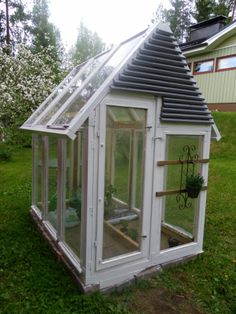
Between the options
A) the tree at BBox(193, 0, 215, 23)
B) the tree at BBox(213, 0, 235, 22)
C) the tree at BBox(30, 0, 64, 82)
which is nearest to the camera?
the tree at BBox(30, 0, 64, 82)

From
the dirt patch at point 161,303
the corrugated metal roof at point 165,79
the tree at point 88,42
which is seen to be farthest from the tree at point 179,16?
the dirt patch at point 161,303

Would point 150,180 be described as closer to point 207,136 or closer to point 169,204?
point 169,204

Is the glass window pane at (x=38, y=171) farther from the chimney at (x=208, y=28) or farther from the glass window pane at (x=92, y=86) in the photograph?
the chimney at (x=208, y=28)

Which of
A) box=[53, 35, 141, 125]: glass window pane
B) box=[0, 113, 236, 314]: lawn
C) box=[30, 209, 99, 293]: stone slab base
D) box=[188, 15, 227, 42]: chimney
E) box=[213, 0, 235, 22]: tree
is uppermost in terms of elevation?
box=[213, 0, 235, 22]: tree

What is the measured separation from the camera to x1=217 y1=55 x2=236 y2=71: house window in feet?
38.6

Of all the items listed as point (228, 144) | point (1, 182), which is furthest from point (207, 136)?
point (228, 144)

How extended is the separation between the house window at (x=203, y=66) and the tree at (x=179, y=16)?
11.2 m

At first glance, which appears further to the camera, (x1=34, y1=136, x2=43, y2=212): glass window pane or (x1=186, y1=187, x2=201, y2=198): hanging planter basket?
(x1=34, y1=136, x2=43, y2=212): glass window pane

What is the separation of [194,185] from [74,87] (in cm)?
196

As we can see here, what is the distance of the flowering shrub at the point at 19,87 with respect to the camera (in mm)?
9805

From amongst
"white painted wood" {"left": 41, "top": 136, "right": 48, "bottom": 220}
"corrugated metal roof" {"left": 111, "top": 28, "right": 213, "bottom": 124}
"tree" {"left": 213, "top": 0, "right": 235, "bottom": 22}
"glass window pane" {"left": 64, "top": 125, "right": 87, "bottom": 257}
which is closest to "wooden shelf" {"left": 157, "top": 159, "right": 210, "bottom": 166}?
"corrugated metal roof" {"left": 111, "top": 28, "right": 213, "bottom": 124}

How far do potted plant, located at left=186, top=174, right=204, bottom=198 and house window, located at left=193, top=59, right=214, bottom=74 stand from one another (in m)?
11.0

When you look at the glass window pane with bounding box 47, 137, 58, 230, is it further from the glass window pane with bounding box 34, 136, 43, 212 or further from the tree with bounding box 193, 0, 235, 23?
the tree with bounding box 193, 0, 235, 23

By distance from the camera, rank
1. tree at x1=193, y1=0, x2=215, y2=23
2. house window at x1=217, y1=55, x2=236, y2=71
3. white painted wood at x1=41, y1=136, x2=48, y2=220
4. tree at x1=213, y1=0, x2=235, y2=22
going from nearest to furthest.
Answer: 1. white painted wood at x1=41, y1=136, x2=48, y2=220
2. house window at x1=217, y1=55, x2=236, y2=71
3. tree at x1=213, y1=0, x2=235, y2=22
4. tree at x1=193, y1=0, x2=215, y2=23
